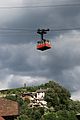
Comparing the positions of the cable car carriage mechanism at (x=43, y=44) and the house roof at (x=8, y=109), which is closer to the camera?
the cable car carriage mechanism at (x=43, y=44)

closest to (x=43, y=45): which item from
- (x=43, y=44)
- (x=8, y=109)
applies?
(x=43, y=44)

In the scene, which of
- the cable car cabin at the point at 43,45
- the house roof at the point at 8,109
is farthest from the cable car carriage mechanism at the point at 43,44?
the house roof at the point at 8,109

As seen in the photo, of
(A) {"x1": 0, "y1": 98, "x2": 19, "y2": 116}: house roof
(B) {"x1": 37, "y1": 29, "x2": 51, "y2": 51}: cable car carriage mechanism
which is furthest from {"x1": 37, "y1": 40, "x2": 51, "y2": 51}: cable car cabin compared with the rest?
(A) {"x1": 0, "y1": 98, "x2": 19, "y2": 116}: house roof

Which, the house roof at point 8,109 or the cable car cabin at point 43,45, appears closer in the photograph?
the cable car cabin at point 43,45

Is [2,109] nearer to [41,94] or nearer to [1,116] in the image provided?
[1,116]

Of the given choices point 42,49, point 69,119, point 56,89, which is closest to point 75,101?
point 56,89

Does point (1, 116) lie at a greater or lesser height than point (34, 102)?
lesser

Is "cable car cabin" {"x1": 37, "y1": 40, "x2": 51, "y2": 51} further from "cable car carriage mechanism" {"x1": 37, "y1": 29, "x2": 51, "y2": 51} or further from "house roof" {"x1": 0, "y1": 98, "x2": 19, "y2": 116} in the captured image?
"house roof" {"x1": 0, "y1": 98, "x2": 19, "y2": 116}

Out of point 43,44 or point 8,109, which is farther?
point 8,109

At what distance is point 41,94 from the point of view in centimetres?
19962

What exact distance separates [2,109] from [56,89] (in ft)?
373

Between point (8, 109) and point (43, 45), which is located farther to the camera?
point (8, 109)

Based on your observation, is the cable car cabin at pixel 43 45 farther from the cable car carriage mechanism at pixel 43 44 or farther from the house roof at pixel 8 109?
the house roof at pixel 8 109

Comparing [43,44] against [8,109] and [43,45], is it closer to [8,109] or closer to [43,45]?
[43,45]
